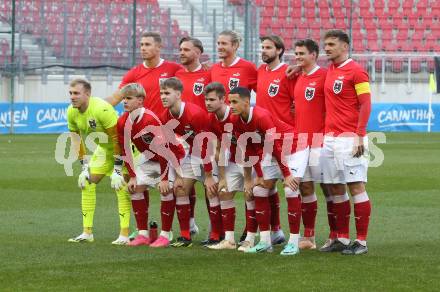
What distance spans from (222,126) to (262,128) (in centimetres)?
53

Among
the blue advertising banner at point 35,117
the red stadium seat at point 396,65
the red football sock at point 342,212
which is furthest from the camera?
the red stadium seat at point 396,65

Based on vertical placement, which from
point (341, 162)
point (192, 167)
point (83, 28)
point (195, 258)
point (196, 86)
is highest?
point (83, 28)

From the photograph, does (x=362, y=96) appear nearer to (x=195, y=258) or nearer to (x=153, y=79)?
(x=195, y=258)

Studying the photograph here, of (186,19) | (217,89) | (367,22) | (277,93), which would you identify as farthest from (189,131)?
(367,22)

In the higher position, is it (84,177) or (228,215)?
(84,177)

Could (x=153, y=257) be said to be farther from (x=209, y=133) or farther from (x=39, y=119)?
(x=39, y=119)

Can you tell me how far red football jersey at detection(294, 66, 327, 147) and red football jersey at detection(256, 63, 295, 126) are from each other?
0.25 m

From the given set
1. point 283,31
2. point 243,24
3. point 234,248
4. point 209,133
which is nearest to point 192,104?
point 209,133

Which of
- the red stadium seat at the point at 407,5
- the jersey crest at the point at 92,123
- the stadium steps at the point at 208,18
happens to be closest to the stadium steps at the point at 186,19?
the stadium steps at the point at 208,18

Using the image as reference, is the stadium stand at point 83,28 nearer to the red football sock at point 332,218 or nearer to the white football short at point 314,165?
the red football sock at point 332,218

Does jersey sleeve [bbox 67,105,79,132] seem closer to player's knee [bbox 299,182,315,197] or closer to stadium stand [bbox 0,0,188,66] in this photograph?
player's knee [bbox 299,182,315,197]

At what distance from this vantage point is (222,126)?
Answer: 9.93 m

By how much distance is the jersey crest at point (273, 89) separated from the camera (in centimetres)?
1007

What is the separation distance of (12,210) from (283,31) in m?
25.9
